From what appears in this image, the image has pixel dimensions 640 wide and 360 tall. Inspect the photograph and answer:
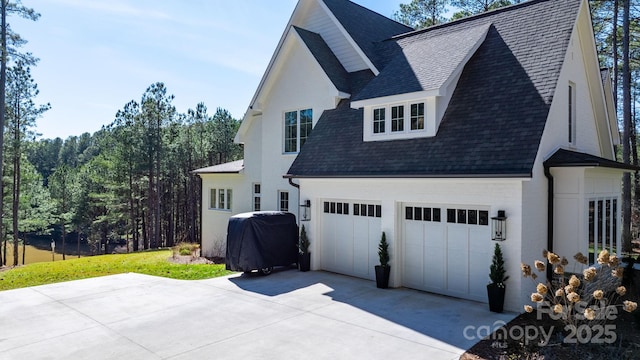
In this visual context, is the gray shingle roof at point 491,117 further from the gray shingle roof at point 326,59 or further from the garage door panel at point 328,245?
the garage door panel at point 328,245

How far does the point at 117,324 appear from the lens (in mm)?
8648

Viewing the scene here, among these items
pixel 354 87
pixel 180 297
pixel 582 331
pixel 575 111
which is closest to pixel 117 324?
pixel 180 297

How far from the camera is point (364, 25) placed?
58.1ft

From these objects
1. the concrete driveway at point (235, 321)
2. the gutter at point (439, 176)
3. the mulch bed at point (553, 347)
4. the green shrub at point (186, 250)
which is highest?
the gutter at point (439, 176)

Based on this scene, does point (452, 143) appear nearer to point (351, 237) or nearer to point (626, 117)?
point (351, 237)

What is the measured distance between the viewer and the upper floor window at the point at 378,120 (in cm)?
1293

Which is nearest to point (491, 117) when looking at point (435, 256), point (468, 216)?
point (468, 216)

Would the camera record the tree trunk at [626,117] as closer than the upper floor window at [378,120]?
No

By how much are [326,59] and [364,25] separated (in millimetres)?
3246

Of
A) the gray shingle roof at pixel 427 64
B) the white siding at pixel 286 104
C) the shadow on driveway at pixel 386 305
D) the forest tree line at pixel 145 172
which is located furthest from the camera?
the forest tree line at pixel 145 172

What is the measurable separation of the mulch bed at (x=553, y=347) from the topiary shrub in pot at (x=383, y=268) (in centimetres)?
370

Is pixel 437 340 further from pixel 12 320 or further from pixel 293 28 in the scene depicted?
pixel 293 28

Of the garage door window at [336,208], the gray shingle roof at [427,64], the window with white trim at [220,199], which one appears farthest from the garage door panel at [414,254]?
the window with white trim at [220,199]

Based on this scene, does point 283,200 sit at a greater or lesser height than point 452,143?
lesser
